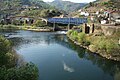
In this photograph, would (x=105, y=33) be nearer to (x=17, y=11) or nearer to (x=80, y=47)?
(x=80, y=47)

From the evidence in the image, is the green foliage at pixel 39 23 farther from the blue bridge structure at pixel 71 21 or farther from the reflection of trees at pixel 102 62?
the reflection of trees at pixel 102 62

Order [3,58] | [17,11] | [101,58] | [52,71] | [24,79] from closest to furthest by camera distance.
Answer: [24,79] → [3,58] → [52,71] → [101,58] → [17,11]

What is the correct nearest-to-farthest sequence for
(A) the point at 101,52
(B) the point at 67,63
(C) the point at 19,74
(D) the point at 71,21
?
(C) the point at 19,74 → (B) the point at 67,63 → (A) the point at 101,52 → (D) the point at 71,21

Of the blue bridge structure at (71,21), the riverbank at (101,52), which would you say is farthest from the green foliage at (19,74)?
the blue bridge structure at (71,21)

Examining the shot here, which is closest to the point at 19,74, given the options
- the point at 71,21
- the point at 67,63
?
the point at 67,63

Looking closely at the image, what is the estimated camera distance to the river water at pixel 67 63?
25266 mm

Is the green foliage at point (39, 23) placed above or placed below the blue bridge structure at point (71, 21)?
below

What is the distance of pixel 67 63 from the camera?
3002cm

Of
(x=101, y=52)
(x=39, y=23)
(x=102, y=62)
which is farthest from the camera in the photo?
(x=39, y=23)

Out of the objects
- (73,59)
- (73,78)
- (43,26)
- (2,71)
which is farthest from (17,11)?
(2,71)

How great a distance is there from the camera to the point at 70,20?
69.1 metres

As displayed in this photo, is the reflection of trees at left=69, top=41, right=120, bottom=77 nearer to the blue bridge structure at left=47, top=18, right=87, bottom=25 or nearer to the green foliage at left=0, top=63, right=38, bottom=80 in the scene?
the green foliage at left=0, top=63, right=38, bottom=80

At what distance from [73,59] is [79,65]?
10.8 ft

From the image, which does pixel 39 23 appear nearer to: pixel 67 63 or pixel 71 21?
pixel 71 21
